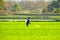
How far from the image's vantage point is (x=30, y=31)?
3.33 meters

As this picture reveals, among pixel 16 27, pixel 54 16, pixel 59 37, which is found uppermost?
pixel 54 16

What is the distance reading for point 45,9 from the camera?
3.41m

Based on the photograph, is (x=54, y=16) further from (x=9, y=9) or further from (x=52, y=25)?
(x=9, y=9)

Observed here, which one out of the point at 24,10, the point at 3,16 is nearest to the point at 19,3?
the point at 24,10

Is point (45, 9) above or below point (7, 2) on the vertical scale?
below

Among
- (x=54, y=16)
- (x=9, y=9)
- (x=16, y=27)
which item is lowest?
(x=16, y=27)

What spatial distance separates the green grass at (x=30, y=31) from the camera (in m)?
3.32

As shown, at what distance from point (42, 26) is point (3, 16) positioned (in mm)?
1041

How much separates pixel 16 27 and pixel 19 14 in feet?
1.14

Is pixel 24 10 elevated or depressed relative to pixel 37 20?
elevated

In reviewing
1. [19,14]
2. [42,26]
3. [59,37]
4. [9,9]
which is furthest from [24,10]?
[59,37]

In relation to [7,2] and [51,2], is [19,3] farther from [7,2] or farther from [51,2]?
[51,2]

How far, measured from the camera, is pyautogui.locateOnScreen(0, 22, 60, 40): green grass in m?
3.32

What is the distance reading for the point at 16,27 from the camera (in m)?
3.35
